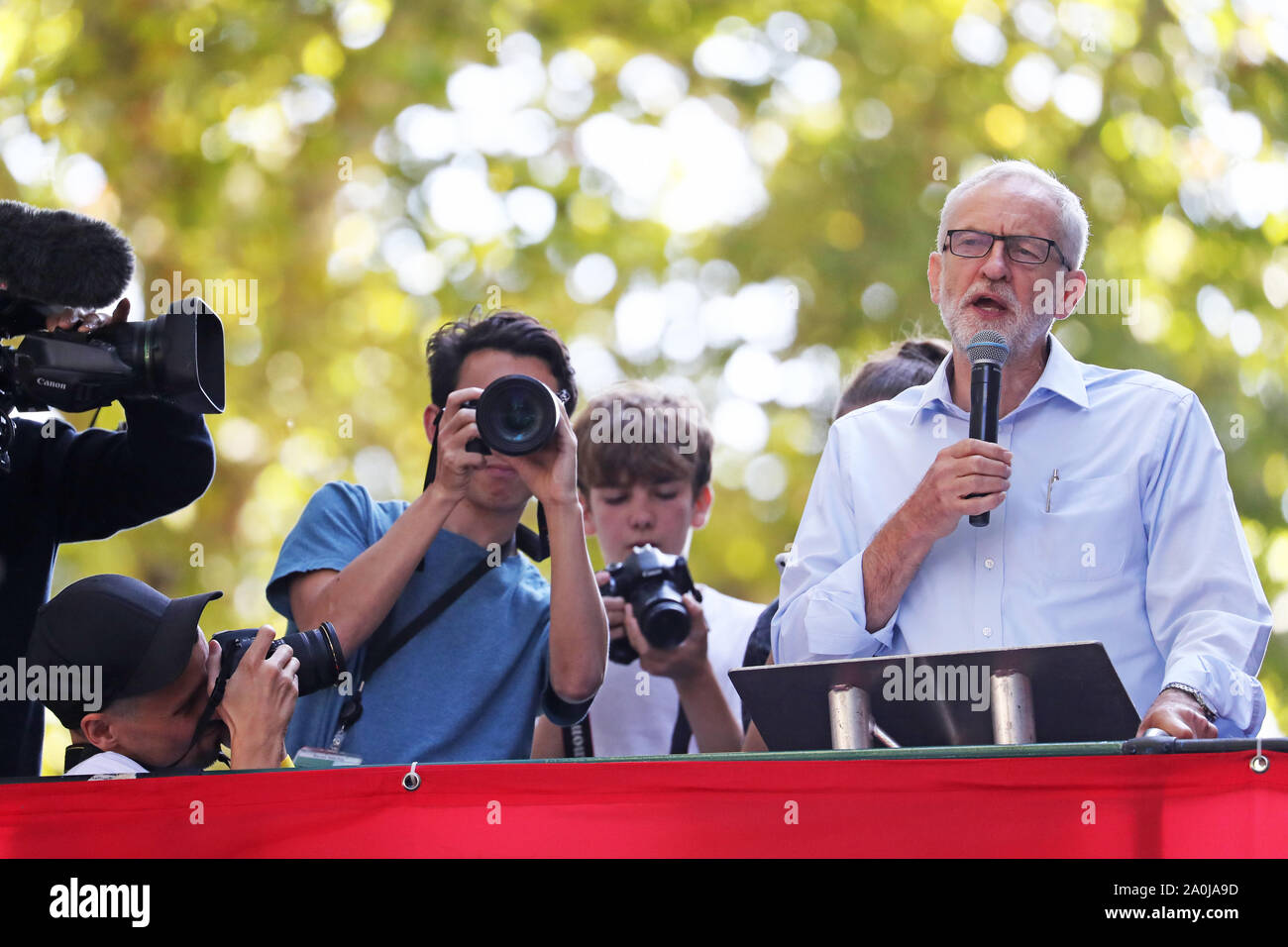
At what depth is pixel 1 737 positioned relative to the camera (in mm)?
2912

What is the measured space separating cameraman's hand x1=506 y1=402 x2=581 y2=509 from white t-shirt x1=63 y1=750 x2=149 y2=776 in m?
0.87

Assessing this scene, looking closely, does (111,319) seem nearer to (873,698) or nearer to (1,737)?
(1,737)

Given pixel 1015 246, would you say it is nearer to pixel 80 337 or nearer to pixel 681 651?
pixel 681 651

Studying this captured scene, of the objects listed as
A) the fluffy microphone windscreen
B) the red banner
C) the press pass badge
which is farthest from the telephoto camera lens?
the red banner

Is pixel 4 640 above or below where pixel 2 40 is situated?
below

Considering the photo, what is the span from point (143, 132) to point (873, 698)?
6968 millimetres

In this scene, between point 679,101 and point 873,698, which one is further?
point 679,101

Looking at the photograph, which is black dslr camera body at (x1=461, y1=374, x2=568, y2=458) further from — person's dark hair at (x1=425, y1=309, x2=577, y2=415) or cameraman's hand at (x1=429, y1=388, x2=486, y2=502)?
person's dark hair at (x1=425, y1=309, x2=577, y2=415)

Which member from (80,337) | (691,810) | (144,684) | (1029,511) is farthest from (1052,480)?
(80,337)

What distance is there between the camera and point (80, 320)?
9.59 ft

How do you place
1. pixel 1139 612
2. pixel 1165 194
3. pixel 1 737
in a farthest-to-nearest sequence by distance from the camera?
pixel 1165 194
pixel 1 737
pixel 1139 612

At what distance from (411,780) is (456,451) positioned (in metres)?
1.08

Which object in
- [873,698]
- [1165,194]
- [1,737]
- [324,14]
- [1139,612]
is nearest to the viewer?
[873,698]
